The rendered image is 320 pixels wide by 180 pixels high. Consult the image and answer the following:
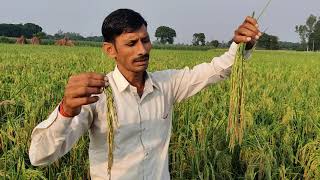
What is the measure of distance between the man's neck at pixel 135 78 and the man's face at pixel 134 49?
0.04 m

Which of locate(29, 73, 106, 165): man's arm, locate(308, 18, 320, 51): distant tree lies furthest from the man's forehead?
locate(308, 18, 320, 51): distant tree

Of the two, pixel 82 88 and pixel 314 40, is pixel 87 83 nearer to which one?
pixel 82 88

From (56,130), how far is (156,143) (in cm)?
60

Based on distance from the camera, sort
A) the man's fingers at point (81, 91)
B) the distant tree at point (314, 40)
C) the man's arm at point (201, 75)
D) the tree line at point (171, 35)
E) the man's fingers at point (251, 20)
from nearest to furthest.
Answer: the man's fingers at point (81, 91) → the man's fingers at point (251, 20) → the man's arm at point (201, 75) → the tree line at point (171, 35) → the distant tree at point (314, 40)

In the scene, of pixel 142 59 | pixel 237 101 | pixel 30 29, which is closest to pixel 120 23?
pixel 142 59

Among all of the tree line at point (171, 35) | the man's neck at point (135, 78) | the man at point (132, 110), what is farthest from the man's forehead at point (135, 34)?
the tree line at point (171, 35)

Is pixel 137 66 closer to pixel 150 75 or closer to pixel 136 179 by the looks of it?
pixel 150 75

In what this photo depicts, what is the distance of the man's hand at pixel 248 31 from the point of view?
211cm

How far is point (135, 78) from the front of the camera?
2.34m

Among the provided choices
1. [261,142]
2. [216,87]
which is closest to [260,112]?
[261,142]

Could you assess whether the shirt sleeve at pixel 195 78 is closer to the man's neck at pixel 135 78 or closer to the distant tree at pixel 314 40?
the man's neck at pixel 135 78

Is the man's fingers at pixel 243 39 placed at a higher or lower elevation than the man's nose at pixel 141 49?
higher

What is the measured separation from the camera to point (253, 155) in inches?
128

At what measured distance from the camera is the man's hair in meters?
2.25
